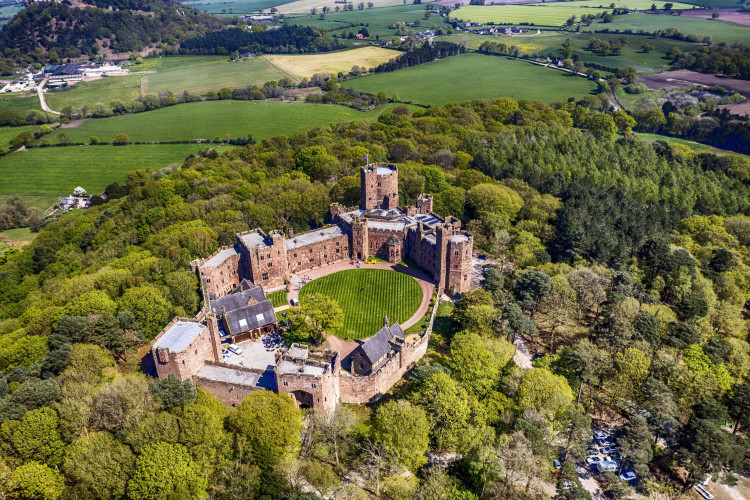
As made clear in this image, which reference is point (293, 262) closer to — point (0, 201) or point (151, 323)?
point (151, 323)

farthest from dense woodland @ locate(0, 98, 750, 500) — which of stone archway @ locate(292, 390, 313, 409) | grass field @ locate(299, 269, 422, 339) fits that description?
grass field @ locate(299, 269, 422, 339)

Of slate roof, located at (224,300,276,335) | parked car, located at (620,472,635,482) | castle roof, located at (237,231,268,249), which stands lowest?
parked car, located at (620,472,635,482)

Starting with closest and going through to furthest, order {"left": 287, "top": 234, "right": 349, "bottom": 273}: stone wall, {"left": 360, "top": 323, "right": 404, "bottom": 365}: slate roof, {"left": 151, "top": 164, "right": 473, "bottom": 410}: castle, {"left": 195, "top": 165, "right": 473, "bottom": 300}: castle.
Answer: {"left": 151, "top": 164, "right": 473, "bottom": 410}: castle → {"left": 360, "top": 323, "right": 404, "bottom": 365}: slate roof → {"left": 195, "top": 165, "right": 473, "bottom": 300}: castle → {"left": 287, "top": 234, "right": 349, "bottom": 273}: stone wall

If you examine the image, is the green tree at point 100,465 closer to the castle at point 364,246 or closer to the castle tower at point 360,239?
the castle at point 364,246

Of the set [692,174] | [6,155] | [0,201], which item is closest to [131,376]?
[0,201]

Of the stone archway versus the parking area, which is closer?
the stone archway

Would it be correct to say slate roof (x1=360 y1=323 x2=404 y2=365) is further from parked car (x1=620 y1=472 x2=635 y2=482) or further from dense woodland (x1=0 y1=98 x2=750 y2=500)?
parked car (x1=620 y1=472 x2=635 y2=482)

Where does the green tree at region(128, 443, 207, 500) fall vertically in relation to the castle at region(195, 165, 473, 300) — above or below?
below

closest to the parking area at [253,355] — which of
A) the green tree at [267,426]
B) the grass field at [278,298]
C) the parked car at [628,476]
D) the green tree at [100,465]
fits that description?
the grass field at [278,298]
